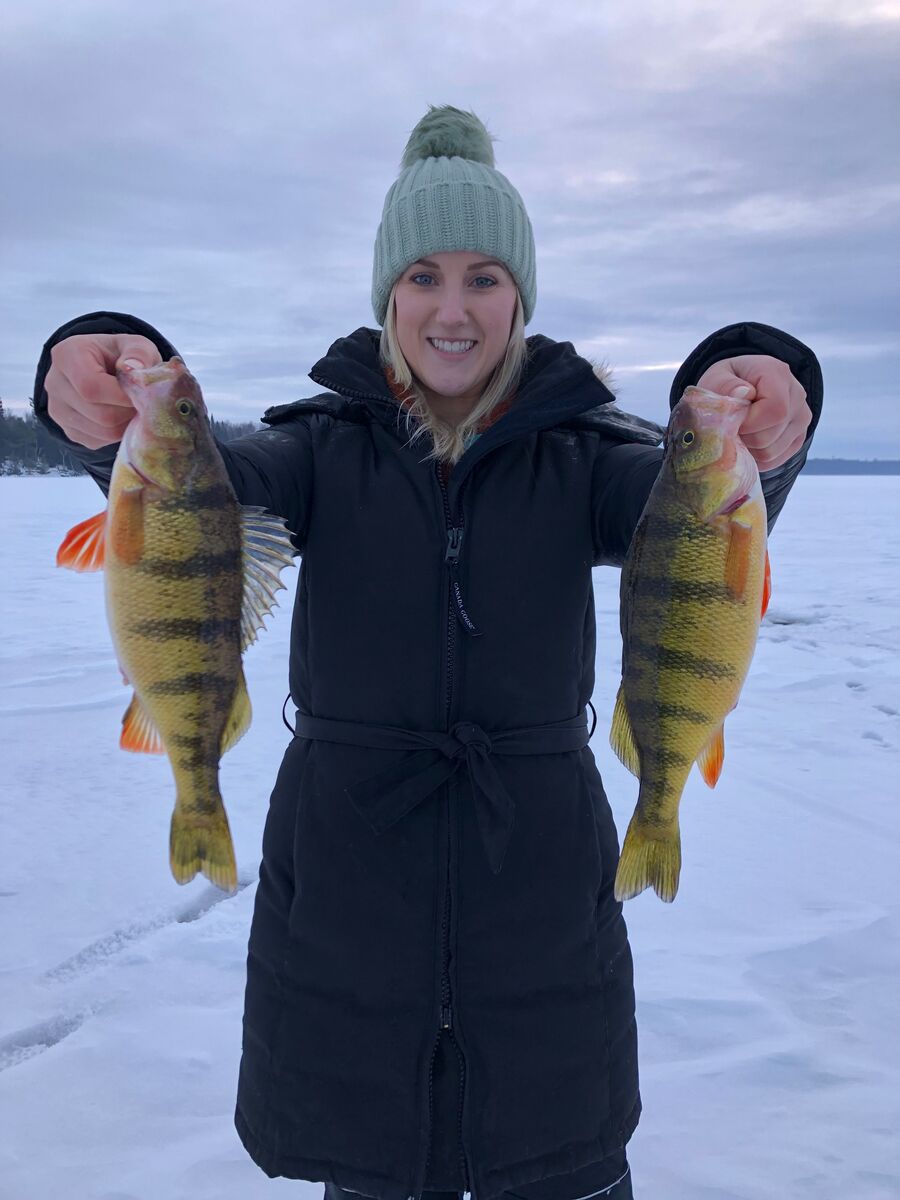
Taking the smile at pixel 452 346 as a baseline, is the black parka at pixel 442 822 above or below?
below

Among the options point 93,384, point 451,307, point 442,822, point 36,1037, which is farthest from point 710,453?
point 36,1037

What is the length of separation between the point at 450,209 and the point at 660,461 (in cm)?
90

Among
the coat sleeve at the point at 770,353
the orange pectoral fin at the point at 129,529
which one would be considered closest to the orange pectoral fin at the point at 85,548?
the orange pectoral fin at the point at 129,529

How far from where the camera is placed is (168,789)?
5.66m

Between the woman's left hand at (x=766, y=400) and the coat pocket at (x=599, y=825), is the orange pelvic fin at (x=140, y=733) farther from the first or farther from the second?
the woman's left hand at (x=766, y=400)

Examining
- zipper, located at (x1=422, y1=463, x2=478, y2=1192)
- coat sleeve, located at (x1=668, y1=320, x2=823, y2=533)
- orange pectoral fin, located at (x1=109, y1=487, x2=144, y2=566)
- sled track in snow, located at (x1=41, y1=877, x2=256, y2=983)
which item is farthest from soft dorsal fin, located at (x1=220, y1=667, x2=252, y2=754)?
sled track in snow, located at (x1=41, y1=877, x2=256, y2=983)

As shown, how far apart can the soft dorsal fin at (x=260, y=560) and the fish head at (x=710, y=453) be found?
859 millimetres

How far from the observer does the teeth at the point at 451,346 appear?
233 centimetres

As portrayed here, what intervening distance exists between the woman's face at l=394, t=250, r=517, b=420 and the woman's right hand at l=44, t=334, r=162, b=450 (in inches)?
25.9

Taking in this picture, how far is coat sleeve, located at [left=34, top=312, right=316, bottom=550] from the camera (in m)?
2.04

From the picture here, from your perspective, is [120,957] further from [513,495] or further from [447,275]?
[447,275]

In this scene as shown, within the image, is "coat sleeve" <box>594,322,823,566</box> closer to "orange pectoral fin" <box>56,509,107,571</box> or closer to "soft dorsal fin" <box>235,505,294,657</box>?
"soft dorsal fin" <box>235,505,294,657</box>

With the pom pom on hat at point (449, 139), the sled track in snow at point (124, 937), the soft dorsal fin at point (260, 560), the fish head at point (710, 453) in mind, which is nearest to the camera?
the fish head at point (710, 453)

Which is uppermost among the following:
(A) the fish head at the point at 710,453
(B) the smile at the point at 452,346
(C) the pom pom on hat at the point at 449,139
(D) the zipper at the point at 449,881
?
(C) the pom pom on hat at the point at 449,139
